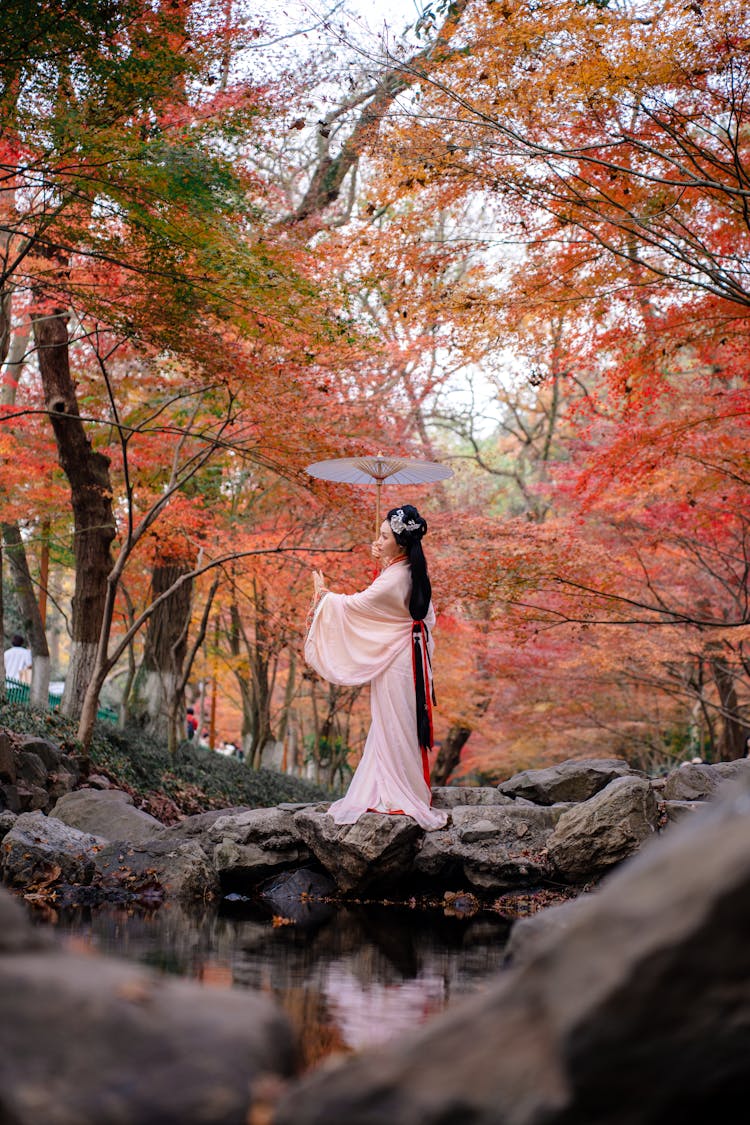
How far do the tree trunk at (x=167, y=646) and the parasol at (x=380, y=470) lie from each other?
646 centimetres

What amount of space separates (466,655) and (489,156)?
927 cm

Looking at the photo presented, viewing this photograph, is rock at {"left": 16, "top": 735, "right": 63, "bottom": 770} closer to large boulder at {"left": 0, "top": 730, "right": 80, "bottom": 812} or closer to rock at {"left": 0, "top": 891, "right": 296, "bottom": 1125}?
large boulder at {"left": 0, "top": 730, "right": 80, "bottom": 812}

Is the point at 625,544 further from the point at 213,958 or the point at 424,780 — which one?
the point at 213,958

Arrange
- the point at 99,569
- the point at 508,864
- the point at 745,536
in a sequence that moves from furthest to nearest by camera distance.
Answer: the point at 745,536
the point at 99,569
the point at 508,864

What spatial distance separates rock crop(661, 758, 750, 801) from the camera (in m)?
7.82

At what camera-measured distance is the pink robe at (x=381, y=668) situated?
714 cm

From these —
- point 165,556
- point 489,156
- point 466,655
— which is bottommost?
point 466,655

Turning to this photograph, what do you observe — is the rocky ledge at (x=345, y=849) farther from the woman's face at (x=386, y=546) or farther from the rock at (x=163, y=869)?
the woman's face at (x=386, y=546)

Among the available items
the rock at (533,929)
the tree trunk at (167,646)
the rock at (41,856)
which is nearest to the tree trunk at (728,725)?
the tree trunk at (167,646)

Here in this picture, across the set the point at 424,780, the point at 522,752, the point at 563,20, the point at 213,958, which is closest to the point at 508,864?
the point at 424,780

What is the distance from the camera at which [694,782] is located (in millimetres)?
7898

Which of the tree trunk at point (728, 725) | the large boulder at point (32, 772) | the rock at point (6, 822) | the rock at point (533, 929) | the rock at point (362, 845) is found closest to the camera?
the rock at point (533, 929)

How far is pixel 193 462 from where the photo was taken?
36.7 feet

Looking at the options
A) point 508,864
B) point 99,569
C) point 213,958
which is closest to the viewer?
point 213,958
